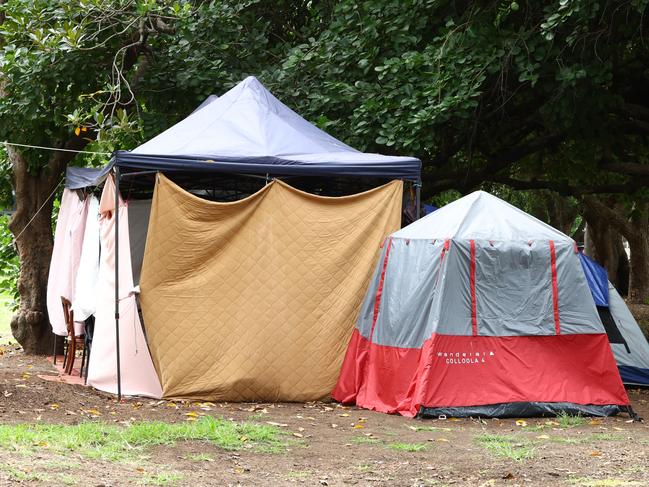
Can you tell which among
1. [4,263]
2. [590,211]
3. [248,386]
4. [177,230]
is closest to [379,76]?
[177,230]

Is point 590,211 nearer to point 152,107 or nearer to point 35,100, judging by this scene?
point 152,107

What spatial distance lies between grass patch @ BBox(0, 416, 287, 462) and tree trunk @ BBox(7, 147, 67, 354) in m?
6.68

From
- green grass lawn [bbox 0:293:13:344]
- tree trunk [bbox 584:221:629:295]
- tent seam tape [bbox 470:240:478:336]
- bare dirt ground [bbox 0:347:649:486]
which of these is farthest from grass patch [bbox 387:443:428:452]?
tree trunk [bbox 584:221:629:295]

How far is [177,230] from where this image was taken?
9.56 metres

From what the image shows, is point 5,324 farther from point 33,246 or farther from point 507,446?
point 507,446

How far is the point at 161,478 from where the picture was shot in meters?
5.72

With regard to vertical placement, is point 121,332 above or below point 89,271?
below

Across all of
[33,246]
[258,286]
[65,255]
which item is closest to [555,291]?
[258,286]

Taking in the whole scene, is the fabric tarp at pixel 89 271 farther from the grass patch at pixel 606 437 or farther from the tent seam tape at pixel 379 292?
the grass patch at pixel 606 437

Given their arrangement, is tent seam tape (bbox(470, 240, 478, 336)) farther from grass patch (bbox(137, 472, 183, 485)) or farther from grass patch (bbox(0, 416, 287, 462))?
grass patch (bbox(137, 472, 183, 485))

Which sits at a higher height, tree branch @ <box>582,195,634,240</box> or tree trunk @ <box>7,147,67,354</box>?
tree branch @ <box>582,195,634,240</box>

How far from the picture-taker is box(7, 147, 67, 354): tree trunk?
45.5 ft

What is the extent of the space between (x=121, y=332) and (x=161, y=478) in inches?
159

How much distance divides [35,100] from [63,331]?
2.83 meters
